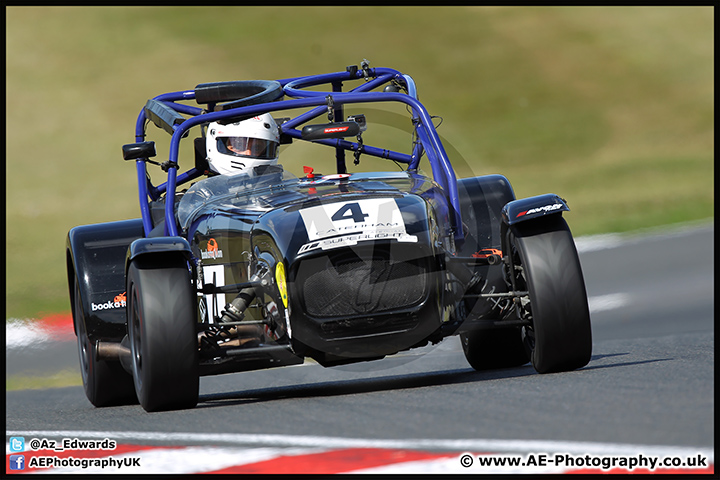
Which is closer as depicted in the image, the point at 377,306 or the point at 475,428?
the point at 475,428

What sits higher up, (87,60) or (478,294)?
(87,60)

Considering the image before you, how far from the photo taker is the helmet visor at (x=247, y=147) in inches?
318

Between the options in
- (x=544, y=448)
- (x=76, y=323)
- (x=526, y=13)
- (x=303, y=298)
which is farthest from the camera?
(x=526, y=13)

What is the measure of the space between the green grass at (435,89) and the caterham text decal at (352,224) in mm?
10898

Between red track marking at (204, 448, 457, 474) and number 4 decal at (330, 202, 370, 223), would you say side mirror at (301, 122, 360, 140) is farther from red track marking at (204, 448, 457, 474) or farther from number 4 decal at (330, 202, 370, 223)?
red track marking at (204, 448, 457, 474)

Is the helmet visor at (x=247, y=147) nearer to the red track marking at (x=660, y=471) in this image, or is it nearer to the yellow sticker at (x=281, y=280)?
the yellow sticker at (x=281, y=280)

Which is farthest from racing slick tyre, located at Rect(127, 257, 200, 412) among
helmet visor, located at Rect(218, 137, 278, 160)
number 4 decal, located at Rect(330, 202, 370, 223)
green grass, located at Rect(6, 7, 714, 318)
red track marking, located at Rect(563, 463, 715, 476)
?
green grass, located at Rect(6, 7, 714, 318)

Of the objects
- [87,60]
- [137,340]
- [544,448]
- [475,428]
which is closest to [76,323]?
[137,340]

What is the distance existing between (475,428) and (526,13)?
3349cm

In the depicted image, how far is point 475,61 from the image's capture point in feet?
108

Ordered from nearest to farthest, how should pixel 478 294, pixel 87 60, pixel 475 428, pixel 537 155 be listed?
pixel 475 428 < pixel 478 294 < pixel 537 155 < pixel 87 60

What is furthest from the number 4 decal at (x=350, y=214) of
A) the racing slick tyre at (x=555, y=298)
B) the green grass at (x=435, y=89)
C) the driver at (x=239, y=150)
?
the green grass at (x=435, y=89)

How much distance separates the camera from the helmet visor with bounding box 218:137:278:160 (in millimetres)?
8086

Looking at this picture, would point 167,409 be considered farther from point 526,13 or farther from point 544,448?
point 526,13
